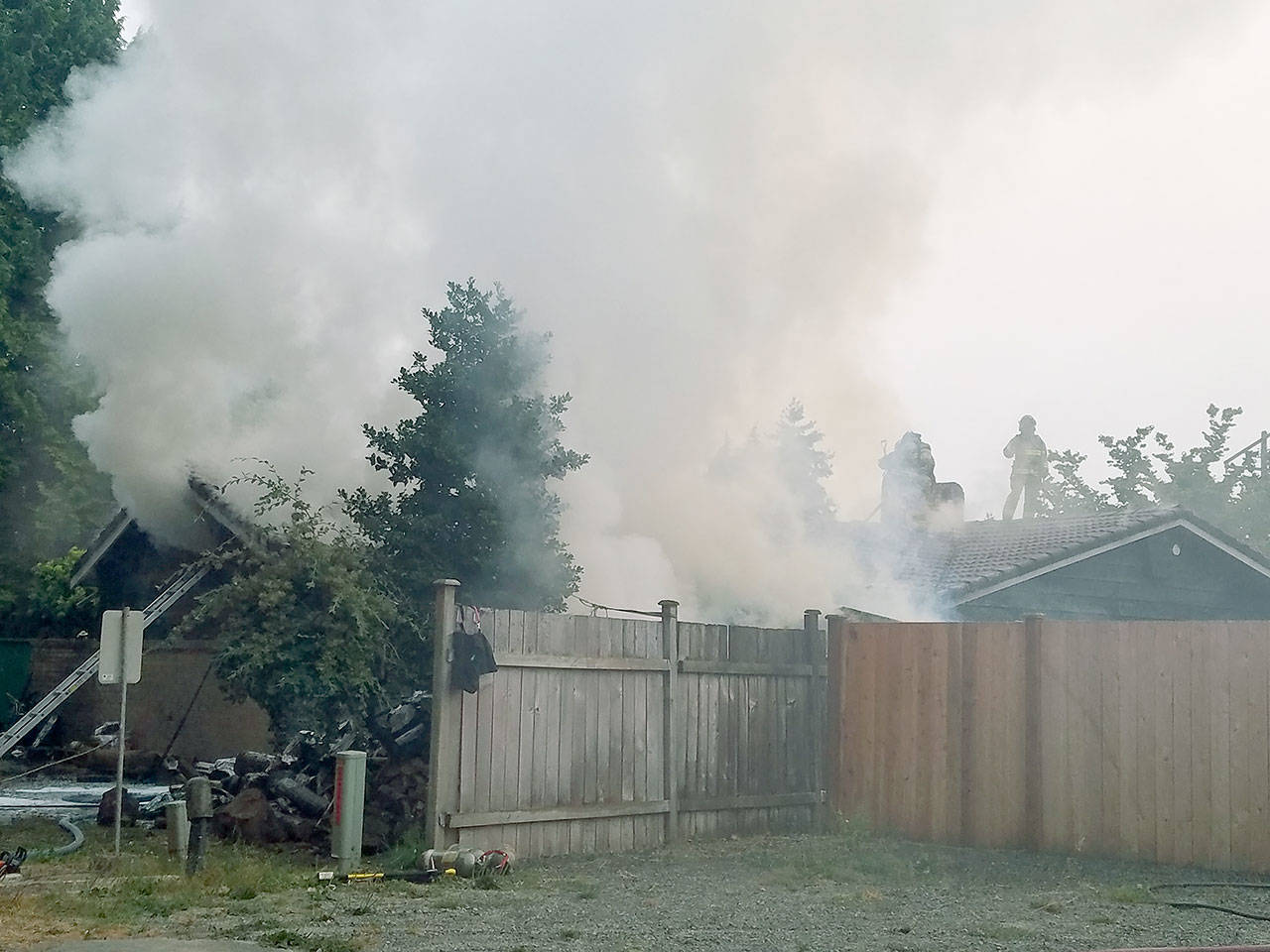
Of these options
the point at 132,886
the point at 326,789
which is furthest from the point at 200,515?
the point at 132,886

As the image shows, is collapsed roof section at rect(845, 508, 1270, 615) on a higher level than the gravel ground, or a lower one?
higher

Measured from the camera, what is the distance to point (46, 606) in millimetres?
22125

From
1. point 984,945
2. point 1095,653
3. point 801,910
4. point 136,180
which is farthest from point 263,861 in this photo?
point 136,180

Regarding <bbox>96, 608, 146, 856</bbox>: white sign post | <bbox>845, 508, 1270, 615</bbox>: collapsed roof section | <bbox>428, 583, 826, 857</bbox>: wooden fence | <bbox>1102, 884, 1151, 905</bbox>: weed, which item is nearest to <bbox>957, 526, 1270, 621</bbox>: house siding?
<bbox>845, 508, 1270, 615</bbox>: collapsed roof section

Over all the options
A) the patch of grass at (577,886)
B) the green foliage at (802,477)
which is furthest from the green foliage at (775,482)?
the patch of grass at (577,886)

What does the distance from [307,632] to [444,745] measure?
2.72m

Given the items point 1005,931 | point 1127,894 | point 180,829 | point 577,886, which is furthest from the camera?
point 180,829

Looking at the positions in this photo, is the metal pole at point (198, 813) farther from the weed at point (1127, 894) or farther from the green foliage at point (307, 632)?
the weed at point (1127, 894)

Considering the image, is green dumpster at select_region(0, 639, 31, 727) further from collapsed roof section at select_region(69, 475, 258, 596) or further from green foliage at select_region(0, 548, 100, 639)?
collapsed roof section at select_region(69, 475, 258, 596)

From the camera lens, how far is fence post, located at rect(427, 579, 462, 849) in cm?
910

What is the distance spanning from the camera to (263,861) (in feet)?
30.9

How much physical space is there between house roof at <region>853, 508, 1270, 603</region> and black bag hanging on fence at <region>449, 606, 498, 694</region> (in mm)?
8881

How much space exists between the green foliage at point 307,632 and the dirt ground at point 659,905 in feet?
5.51

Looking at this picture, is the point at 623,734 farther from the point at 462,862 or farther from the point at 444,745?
the point at 462,862
